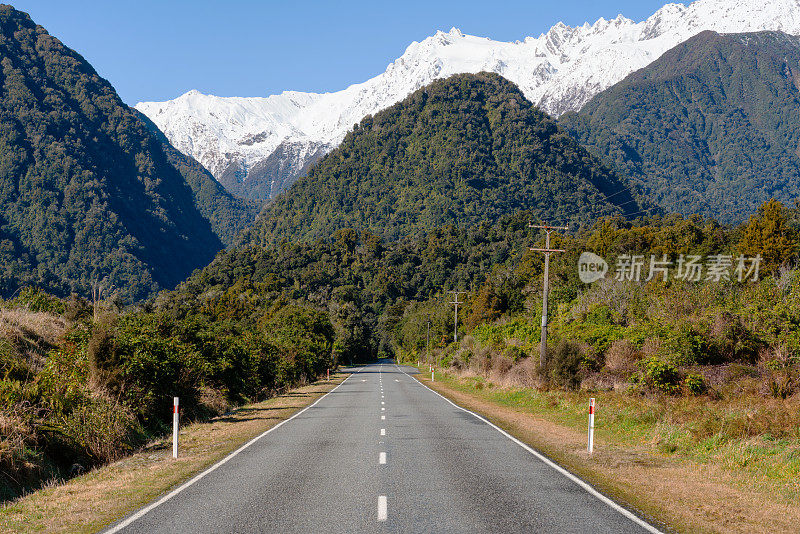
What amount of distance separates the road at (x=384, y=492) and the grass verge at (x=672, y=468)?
924mm

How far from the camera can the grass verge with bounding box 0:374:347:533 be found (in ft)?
31.6

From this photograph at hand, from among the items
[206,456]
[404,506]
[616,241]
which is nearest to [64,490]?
[206,456]

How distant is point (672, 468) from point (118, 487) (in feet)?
36.7

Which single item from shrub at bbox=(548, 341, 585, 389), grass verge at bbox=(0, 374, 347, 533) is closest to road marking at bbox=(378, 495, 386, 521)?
grass verge at bbox=(0, 374, 347, 533)

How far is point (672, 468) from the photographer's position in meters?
14.4

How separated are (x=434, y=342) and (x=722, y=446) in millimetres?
82808

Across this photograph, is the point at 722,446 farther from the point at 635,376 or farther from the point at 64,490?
the point at 64,490

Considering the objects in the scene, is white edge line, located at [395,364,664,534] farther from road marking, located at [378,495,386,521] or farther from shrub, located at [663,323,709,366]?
shrub, located at [663,323,709,366]

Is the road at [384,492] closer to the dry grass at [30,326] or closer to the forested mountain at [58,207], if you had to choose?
the dry grass at [30,326]

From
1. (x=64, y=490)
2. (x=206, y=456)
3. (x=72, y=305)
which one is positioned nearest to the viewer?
(x=64, y=490)

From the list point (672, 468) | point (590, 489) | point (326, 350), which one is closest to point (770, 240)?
point (326, 350)

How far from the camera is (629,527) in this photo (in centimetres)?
898

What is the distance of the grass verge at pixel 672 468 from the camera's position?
1009cm

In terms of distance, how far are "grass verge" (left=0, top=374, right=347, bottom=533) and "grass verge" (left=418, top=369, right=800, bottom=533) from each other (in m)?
7.83
